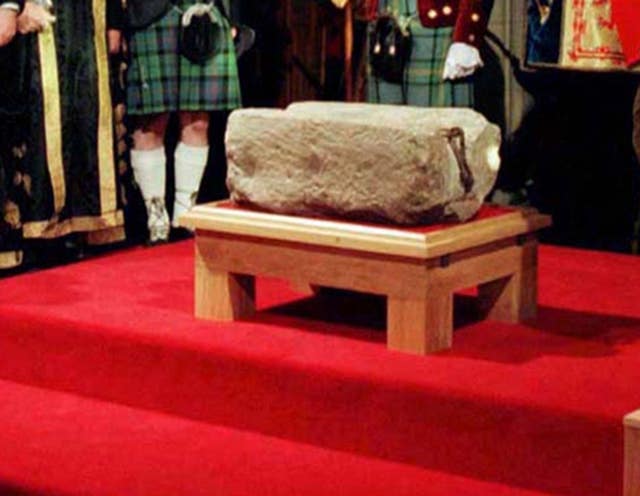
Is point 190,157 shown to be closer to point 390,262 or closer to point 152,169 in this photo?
point 152,169

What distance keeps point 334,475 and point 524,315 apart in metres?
0.87

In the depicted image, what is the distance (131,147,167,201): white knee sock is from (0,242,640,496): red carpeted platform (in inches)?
39.8

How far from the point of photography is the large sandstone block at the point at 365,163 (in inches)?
156

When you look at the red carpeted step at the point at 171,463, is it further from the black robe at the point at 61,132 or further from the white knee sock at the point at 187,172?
the white knee sock at the point at 187,172

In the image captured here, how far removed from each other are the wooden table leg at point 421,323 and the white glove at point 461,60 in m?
1.65

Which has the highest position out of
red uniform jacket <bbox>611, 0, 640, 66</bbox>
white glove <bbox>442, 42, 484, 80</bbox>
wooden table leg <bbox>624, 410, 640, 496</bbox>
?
red uniform jacket <bbox>611, 0, 640, 66</bbox>

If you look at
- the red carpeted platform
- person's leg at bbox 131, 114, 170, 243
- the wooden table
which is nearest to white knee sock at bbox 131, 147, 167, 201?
person's leg at bbox 131, 114, 170, 243

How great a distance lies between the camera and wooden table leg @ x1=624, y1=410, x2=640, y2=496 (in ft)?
11.0

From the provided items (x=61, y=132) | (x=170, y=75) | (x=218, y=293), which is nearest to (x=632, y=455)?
(x=218, y=293)

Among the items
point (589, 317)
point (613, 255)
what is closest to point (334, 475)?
point (589, 317)

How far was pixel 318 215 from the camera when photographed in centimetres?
419

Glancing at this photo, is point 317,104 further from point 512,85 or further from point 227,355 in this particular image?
point 512,85

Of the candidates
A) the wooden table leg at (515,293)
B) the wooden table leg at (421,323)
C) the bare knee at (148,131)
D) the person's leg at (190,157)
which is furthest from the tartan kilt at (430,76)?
the wooden table leg at (421,323)

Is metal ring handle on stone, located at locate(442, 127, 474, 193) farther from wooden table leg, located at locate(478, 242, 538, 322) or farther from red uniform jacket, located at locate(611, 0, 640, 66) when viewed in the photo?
red uniform jacket, located at locate(611, 0, 640, 66)
